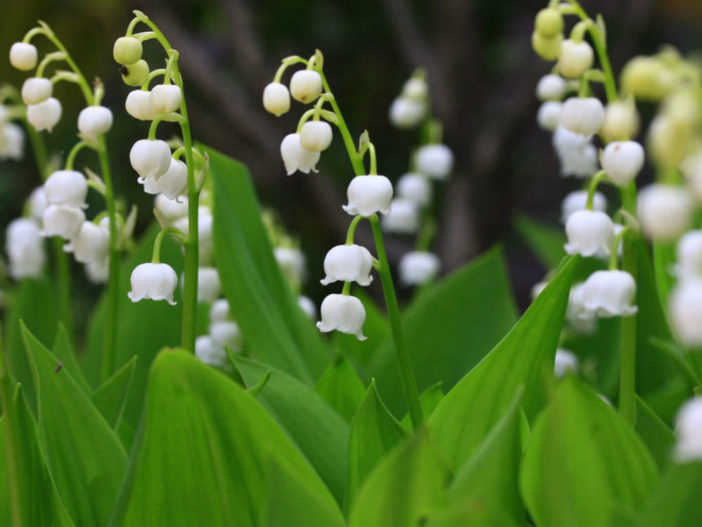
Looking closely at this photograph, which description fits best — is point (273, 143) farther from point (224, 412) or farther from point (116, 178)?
point (224, 412)

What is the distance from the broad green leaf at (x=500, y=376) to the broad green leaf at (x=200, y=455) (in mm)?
146

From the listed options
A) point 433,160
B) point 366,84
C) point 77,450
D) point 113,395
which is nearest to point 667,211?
point 77,450

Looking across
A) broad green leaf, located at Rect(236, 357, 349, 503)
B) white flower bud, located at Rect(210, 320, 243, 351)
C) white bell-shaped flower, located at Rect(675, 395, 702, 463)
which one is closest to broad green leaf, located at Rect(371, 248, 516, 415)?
white flower bud, located at Rect(210, 320, 243, 351)


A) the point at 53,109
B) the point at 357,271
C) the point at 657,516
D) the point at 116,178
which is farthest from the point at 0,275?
the point at 116,178

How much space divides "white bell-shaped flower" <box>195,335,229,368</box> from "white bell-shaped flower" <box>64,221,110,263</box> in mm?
193

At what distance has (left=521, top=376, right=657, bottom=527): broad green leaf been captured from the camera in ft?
2.37

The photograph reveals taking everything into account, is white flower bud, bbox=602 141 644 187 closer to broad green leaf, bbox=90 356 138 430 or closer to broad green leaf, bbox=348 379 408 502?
broad green leaf, bbox=348 379 408 502

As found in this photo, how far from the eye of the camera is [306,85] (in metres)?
0.92

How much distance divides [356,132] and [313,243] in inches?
18.8

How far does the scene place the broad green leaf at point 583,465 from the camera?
721 mm

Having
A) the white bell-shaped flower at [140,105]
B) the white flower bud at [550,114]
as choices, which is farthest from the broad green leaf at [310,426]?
the white flower bud at [550,114]

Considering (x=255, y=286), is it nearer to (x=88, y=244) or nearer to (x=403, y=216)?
(x=88, y=244)

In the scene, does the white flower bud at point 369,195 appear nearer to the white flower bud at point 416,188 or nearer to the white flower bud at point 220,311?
the white flower bud at point 220,311

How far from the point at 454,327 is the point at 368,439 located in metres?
0.54
